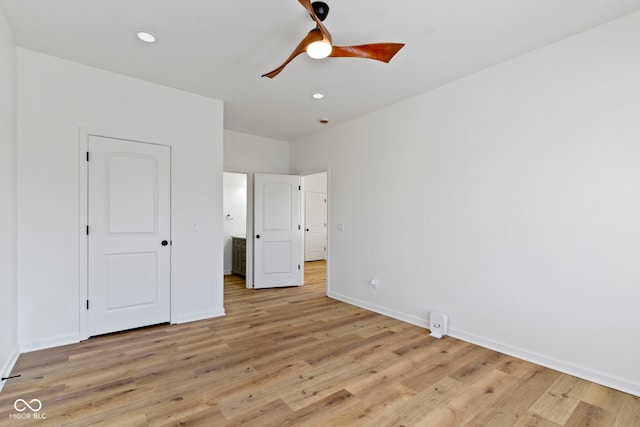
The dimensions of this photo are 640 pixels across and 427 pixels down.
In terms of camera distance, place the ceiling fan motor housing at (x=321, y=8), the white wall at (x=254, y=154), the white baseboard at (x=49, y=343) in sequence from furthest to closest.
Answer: the white wall at (x=254, y=154) → the white baseboard at (x=49, y=343) → the ceiling fan motor housing at (x=321, y=8)

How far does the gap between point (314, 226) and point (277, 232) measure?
364 cm

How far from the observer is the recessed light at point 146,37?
8.38 feet

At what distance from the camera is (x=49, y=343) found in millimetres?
2959

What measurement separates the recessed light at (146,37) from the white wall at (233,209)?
14.4 ft

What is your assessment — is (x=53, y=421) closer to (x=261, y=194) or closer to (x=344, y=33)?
(x=344, y=33)

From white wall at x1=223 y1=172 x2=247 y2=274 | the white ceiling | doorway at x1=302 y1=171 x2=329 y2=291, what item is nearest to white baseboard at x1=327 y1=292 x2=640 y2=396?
the white ceiling

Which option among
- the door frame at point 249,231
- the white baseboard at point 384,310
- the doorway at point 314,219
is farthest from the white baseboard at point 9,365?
the doorway at point 314,219

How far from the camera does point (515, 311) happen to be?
289 centimetres

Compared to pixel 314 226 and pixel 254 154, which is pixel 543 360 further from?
pixel 314 226

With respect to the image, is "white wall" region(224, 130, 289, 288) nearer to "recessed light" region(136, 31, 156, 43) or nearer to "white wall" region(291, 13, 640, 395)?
"white wall" region(291, 13, 640, 395)

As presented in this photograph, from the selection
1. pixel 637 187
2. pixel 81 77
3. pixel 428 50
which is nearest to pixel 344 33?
pixel 428 50

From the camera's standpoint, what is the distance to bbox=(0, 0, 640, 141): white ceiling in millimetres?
2223

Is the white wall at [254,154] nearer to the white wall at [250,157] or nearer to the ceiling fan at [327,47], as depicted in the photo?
the white wall at [250,157]

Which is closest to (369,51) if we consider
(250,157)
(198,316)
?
(198,316)
